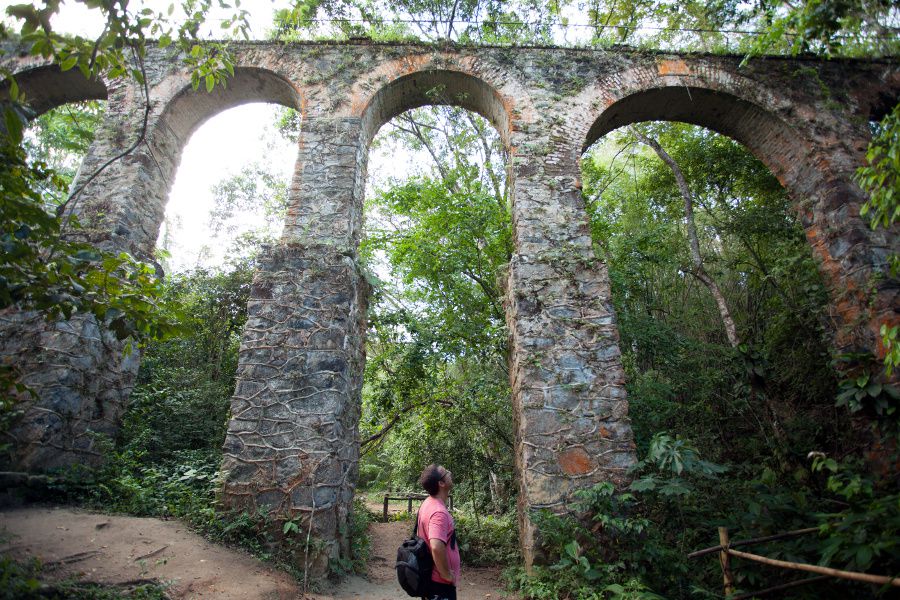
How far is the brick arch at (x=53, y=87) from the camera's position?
643 cm

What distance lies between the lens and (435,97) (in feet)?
21.3

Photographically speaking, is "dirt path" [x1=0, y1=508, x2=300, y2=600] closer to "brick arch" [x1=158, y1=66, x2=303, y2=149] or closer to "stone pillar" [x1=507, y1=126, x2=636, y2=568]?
"stone pillar" [x1=507, y1=126, x2=636, y2=568]

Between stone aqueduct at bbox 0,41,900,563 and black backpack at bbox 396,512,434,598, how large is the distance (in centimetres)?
157

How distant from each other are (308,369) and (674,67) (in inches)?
229

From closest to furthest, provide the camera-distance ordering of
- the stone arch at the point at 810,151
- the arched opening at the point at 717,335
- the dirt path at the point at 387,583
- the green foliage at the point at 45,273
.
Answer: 1. the green foliage at the point at 45,273
2. the arched opening at the point at 717,335
3. the dirt path at the point at 387,583
4. the stone arch at the point at 810,151

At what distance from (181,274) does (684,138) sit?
28.4 ft

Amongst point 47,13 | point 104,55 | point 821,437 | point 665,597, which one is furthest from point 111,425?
point 821,437

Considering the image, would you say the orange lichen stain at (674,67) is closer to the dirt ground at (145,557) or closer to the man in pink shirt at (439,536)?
the man in pink shirt at (439,536)

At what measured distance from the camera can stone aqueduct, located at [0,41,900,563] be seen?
4.38 m

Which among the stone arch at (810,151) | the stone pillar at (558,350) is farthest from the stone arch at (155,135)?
the stone arch at (810,151)

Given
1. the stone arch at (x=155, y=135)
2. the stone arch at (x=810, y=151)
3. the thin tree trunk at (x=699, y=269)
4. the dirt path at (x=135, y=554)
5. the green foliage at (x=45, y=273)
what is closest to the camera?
the green foliage at (x=45, y=273)

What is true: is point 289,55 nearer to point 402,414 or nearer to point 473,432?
point 402,414

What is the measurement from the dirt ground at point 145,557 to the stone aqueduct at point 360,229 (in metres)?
0.43

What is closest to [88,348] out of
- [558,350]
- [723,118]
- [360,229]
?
[360,229]
